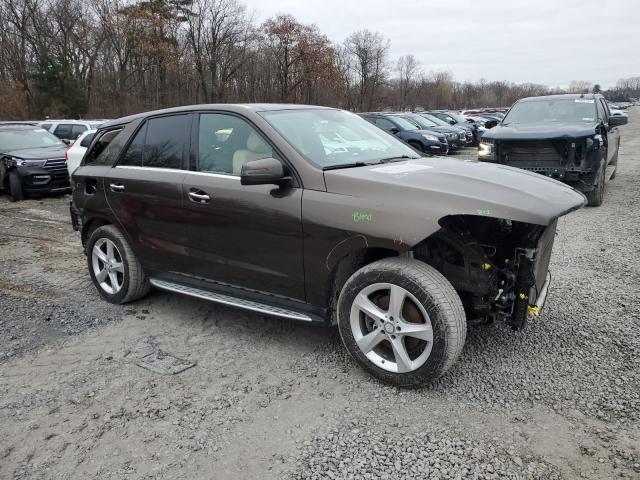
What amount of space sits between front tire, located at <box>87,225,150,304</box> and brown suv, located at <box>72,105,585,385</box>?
23 centimetres

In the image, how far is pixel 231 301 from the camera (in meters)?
3.85

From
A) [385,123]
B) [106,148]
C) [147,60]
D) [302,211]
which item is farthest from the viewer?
[147,60]

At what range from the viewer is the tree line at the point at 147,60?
33.5 metres

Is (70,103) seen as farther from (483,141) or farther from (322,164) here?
(322,164)

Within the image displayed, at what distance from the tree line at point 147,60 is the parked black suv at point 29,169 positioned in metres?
23.4

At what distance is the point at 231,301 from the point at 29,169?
8980 mm

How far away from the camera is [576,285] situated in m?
4.86

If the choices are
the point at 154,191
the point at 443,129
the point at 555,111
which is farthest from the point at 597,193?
the point at 443,129

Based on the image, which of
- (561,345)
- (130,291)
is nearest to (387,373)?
(561,345)

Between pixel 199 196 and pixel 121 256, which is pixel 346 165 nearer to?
pixel 199 196

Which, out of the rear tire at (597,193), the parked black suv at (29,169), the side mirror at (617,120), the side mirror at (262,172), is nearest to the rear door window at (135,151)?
the side mirror at (262,172)

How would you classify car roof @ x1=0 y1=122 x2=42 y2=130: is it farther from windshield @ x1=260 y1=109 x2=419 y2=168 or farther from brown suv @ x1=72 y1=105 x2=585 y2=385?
windshield @ x1=260 y1=109 x2=419 y2=168

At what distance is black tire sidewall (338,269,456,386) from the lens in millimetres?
2969

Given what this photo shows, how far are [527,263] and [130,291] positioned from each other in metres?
3.38
